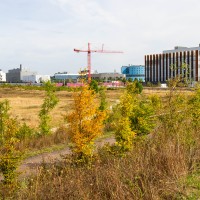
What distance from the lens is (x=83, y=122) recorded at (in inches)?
417

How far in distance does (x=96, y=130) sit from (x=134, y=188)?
20.4 feet

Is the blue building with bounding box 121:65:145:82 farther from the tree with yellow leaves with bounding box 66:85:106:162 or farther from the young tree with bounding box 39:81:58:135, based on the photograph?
the tree with yellow leaves with bounding box 66:85:106:162

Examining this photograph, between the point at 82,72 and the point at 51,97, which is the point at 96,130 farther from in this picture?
the point at 51,97

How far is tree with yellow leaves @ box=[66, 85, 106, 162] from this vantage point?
33.9 feet

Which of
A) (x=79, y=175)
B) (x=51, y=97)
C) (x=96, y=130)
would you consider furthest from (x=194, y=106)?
(x=79, y=175)

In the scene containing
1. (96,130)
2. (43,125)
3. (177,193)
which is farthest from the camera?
(43,125)

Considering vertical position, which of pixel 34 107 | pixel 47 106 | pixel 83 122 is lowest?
pixel 34 107

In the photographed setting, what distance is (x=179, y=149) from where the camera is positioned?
18.4 feet

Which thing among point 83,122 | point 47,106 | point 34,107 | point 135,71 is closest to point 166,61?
point 135,71

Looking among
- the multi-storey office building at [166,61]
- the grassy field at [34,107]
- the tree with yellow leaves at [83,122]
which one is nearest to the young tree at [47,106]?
the grassy field at [34,107]

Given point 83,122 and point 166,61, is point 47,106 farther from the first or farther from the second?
point 166,61

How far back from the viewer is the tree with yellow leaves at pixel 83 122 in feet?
33.9

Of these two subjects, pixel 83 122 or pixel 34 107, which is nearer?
pixel 83 122

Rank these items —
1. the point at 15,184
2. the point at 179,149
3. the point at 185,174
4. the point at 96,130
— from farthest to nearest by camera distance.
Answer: the point at 96,130 → the point at 15,184 → the point at 179,149 → the point at 185,174
